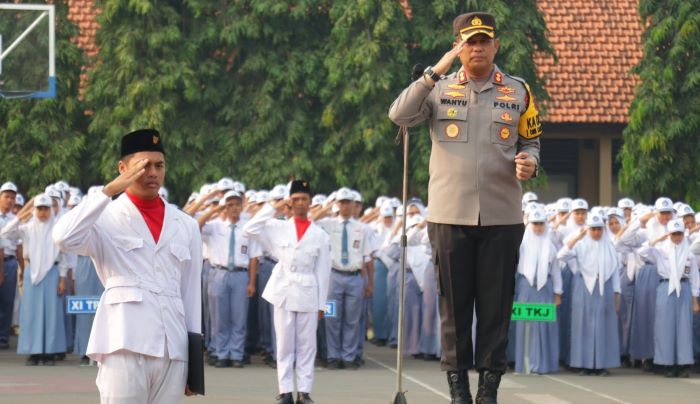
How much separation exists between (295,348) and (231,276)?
203 inches

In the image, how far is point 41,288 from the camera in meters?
19.5

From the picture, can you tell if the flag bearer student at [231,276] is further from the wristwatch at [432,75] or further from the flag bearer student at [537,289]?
the wristwatch at [432,75]

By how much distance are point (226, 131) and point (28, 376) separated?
511 inches

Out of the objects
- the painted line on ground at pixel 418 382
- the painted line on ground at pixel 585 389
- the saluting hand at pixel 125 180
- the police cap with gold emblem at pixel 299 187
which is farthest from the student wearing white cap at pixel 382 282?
the saluting hand at pixel 125 180

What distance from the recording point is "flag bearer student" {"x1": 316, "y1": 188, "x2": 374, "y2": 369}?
65.2ft

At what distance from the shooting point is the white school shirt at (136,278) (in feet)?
24.1

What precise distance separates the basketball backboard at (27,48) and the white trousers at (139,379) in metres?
12.5

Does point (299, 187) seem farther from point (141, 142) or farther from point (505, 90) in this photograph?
point (141, 142)

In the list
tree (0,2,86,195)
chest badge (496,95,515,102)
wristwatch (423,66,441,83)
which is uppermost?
tree (0,2,86,195)

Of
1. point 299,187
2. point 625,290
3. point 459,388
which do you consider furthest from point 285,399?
point 625,290

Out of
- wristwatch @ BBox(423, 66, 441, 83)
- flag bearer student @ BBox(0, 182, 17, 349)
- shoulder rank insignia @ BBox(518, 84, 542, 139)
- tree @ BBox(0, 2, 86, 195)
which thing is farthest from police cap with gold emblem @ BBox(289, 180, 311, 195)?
tree @ BBox(0, 2, 86, 195)

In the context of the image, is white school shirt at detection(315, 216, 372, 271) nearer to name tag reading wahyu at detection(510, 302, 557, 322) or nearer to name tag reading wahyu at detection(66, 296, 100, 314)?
name tag reading wahyu at detection(510, 302, 557, 322)

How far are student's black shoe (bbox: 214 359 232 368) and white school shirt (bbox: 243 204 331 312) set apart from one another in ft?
13.1

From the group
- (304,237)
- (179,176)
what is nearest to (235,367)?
(304,237)
